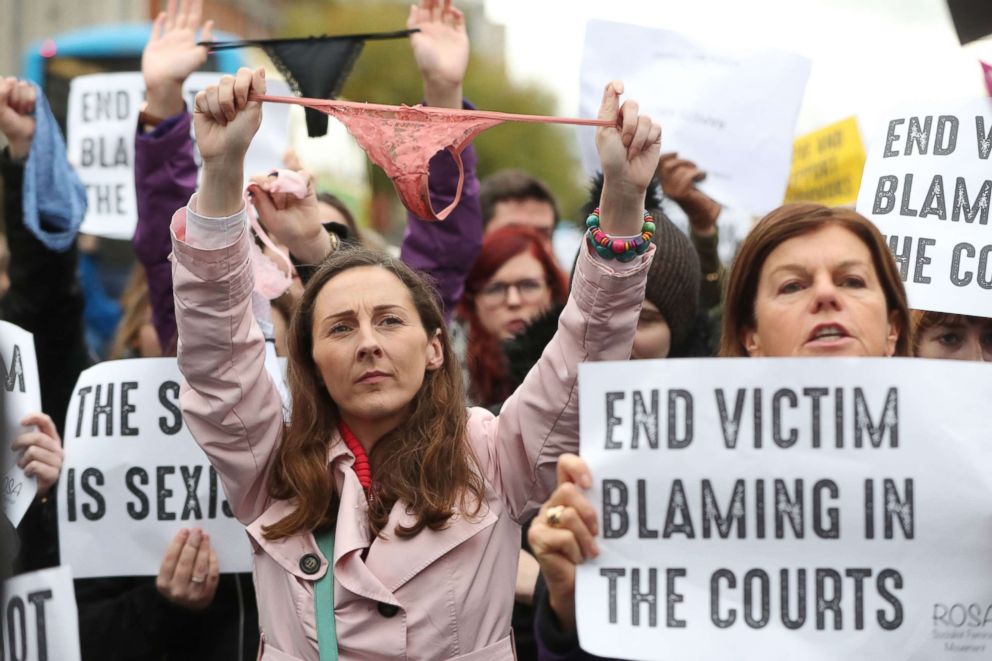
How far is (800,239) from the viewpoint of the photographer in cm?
325

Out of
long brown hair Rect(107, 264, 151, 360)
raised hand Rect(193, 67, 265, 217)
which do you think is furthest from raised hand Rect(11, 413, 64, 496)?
long brown hair Rect(107, 264, 151, 360)

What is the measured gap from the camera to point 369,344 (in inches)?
130

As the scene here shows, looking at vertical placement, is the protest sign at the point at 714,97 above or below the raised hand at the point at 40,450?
above

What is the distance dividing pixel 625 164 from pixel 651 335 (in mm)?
1219

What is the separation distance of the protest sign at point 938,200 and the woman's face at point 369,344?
1.33 metres

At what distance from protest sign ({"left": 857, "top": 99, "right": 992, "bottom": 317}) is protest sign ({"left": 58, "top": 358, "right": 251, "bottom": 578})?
1873 millimetres

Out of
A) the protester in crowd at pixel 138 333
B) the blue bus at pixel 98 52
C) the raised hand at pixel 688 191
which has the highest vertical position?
the blue bus at pixel 98 52

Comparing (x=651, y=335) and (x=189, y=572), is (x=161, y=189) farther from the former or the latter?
(x=651, y=335)

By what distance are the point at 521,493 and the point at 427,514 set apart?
0.24m

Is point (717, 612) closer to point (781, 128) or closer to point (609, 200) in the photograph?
point (609, 200)

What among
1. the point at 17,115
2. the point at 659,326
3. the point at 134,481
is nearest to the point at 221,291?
the point at 134,481

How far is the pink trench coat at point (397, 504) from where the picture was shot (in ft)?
10.1

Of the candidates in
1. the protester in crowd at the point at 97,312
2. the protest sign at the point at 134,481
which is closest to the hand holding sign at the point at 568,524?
the protest sign at the point at 134,481

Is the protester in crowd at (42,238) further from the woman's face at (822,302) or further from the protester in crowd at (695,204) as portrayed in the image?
the woman's face at (822,302)
